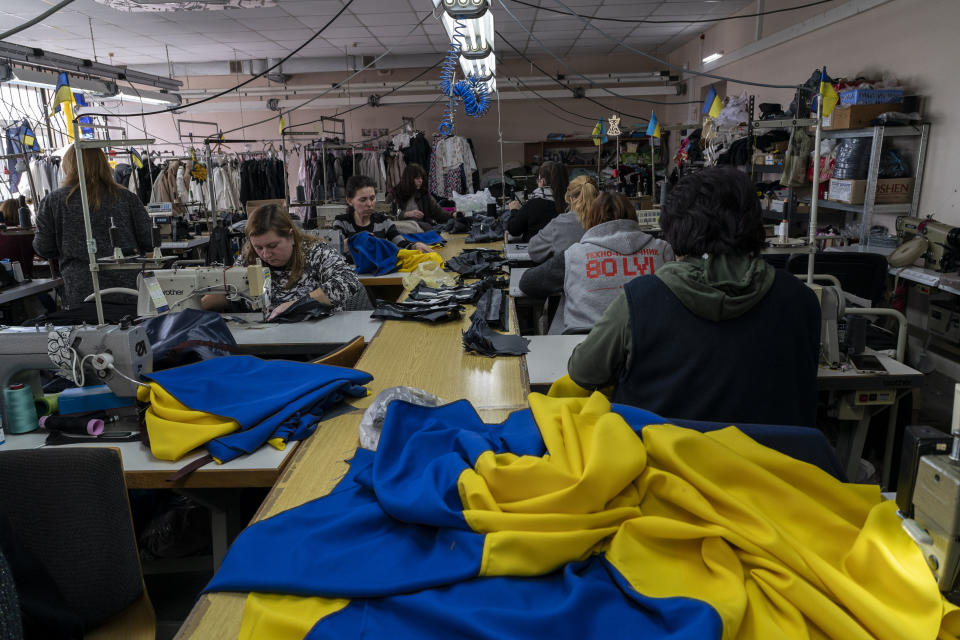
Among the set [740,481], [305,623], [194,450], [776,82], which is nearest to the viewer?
[305,623]

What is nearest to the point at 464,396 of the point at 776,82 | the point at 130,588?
the point at 130,588

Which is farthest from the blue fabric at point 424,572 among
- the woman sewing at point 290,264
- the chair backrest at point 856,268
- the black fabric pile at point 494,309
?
the chair backrest at point 856,268

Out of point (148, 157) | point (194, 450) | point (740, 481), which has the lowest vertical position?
point (194, 450)

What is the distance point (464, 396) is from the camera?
1983mm

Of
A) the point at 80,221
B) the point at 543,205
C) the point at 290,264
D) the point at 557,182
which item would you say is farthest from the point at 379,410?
the point at 557,182

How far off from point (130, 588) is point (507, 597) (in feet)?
2.90

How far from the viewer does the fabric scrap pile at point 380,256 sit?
4172 mm

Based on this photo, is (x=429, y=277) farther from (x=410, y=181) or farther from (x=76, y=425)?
(x=410, y=181)

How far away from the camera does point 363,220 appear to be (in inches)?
188

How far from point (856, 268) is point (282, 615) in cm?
347

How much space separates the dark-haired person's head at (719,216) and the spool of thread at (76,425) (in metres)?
1.60

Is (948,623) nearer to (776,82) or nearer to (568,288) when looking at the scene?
(568,288)

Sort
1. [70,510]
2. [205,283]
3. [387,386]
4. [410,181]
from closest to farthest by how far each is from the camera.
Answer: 1. [70,510]
2. [387,386]
3. [205,283]
4. [410,181]

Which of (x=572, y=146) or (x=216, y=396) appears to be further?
(x=572, y=146)
